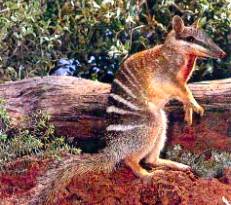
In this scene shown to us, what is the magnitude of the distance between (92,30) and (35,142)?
2.84 ft

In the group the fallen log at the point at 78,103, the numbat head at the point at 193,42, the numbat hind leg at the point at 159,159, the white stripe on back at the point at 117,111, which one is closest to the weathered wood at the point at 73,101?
the fallen log at the point at 78,103

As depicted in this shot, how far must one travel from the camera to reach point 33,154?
412cm

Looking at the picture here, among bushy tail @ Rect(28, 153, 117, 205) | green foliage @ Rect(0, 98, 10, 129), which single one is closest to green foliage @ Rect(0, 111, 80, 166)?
green foliage @ Rect(0, 98, 10, 129)

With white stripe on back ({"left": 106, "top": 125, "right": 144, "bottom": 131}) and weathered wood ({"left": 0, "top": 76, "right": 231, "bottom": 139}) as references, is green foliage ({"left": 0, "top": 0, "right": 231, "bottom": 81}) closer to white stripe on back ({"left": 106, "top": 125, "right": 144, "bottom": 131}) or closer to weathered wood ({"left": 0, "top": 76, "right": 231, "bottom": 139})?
weathered wood ({"left": 0, "top": 76, "right": 231, "bottom": 139})

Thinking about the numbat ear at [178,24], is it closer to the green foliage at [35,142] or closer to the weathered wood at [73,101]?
the weathered wood at [73,101]

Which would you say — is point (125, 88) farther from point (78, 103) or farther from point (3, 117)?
point (3, 117)

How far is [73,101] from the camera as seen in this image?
425 centimetres

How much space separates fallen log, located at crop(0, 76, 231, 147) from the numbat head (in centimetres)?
40

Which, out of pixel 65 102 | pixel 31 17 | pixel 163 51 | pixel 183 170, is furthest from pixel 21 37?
pixel 183 170

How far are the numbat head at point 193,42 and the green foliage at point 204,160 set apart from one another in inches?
23.3

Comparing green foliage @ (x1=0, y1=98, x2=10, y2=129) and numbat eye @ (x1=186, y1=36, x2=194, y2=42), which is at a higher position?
numbat eye @ (x1=186, y1=36, x2=194, y2=42)

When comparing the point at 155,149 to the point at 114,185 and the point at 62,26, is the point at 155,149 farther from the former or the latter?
the point at 62,26

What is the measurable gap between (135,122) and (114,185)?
33 cm

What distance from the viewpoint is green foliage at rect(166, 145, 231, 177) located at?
3926 millimetres
